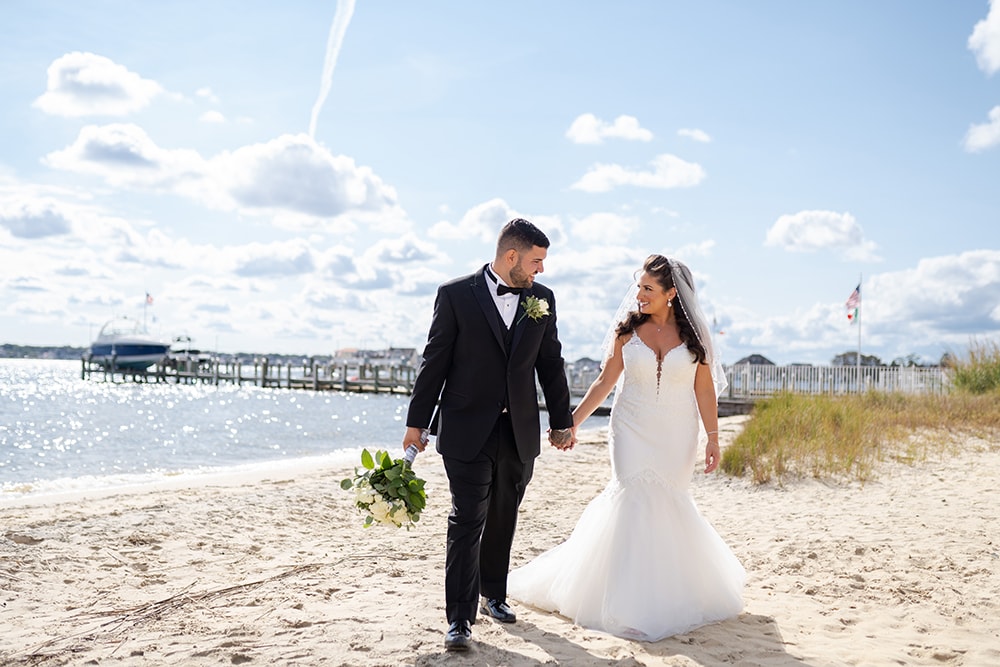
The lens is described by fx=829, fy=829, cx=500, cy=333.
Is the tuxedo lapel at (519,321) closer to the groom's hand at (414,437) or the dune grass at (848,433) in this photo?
the groom's hand at (414,437)

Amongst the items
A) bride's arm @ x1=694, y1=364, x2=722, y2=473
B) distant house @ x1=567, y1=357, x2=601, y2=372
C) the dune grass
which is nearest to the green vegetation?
the dune grass

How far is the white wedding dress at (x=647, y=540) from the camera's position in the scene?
4305 mm

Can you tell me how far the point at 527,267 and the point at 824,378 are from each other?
2740 centimetres

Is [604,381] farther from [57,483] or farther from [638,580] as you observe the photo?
[57,483]

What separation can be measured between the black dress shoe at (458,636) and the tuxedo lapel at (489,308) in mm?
1285

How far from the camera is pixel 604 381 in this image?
187 inches

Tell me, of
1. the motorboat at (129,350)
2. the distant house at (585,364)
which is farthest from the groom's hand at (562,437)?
the motorboat at (129,350)

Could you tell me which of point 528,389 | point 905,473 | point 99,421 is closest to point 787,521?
point 905,473

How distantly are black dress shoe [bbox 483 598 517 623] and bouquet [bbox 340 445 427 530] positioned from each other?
81 centimetres

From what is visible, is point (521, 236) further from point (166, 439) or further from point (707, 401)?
point (166, 439)

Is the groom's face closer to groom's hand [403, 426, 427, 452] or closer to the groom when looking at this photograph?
the groom

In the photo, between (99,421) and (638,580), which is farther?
(99,421)

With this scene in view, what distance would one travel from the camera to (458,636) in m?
3.81

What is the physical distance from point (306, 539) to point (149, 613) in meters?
2.58
